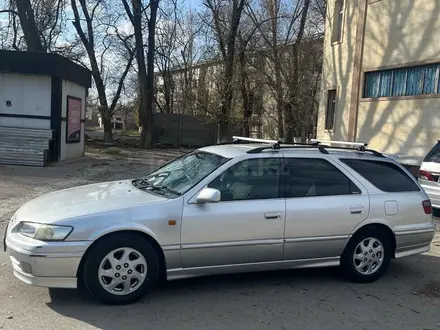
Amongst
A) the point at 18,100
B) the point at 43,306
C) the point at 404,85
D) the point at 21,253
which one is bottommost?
the point at 43,306

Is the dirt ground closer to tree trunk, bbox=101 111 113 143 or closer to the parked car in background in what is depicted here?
the parked car in background

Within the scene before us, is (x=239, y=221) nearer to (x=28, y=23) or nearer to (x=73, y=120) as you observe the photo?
(x=73, y=120)

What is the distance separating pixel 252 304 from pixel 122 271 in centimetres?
131

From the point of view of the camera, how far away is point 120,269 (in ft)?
13.9

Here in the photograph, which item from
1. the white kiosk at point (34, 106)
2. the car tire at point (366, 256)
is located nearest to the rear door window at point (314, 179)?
the car tire at point (366, 256)

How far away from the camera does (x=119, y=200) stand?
4.48 metres

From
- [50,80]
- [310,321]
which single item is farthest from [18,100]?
[310,321]

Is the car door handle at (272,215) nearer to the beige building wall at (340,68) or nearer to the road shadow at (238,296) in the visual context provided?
the road shadow at (238,296)

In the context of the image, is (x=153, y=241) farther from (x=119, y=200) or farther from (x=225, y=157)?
(x=225, y=157)

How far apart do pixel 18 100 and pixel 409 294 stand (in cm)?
1508

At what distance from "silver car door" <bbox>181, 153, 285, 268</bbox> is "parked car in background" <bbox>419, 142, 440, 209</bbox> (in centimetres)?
520

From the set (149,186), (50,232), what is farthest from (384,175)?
(50,232)

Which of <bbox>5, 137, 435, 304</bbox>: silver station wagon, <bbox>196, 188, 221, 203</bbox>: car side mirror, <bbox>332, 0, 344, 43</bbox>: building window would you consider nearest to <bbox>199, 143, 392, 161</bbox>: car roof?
<bbox>5, 137, 435, 304</bbox>: silver station wagon

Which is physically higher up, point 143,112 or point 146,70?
point 146,70
